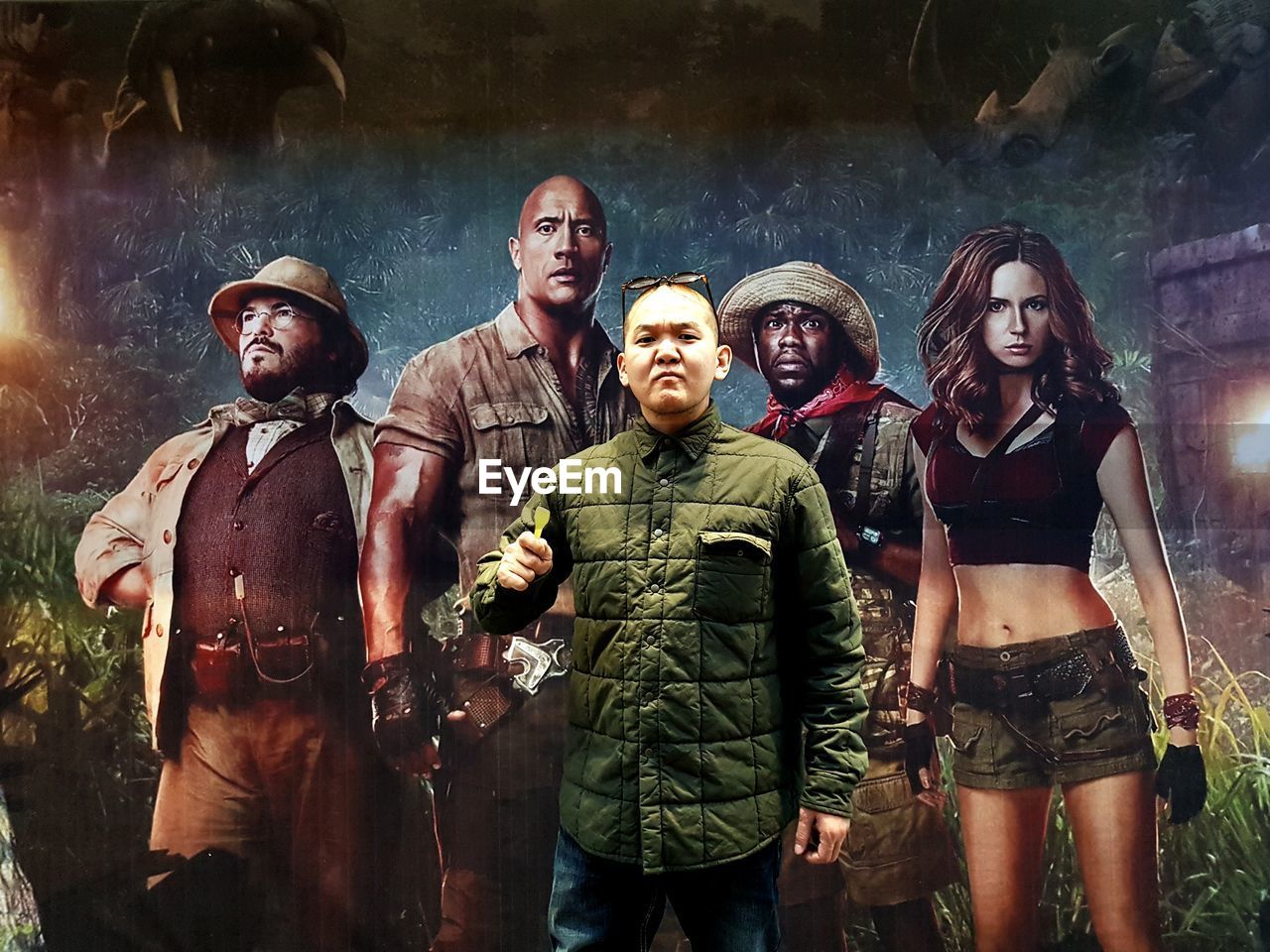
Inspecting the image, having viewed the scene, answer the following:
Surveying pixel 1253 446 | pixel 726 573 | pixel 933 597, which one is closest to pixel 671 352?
pixel 726 573

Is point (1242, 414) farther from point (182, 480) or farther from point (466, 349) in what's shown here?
point (182, 480)

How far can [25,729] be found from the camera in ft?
7.18

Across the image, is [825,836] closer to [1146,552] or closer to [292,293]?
[1146,552]

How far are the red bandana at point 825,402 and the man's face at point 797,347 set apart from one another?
2 cm

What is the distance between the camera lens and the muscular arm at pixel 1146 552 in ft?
7.11

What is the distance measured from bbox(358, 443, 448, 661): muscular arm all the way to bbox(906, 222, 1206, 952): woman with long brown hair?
1553mm

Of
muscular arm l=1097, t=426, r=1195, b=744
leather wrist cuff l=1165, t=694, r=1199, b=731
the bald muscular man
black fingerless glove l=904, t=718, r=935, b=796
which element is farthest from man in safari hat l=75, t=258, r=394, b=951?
leather wrist cuff l=1165, t=694, r=1199, b=731

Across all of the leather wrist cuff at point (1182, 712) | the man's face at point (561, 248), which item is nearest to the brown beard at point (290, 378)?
the man's face at point (561, 248)

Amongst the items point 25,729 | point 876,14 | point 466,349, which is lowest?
point 25,729

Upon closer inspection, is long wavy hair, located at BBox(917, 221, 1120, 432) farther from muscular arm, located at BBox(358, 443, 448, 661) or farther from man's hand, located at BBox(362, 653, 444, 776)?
man's hand, located at BBox(362, 653, 444, 776)

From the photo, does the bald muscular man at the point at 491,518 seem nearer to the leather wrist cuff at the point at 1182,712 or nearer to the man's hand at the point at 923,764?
the man's hand at the point at 923,764

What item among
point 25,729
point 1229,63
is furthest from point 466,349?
point 1229,63

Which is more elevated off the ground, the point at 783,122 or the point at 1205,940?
the point at 783,122

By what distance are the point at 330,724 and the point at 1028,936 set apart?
7.39 feet
